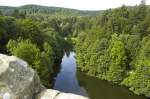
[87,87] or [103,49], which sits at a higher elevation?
[103,49]

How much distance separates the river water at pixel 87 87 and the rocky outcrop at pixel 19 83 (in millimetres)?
39027

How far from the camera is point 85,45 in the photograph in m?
67.6

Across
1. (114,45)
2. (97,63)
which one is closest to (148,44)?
(114,45)

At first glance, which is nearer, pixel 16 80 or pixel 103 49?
pixel 16 80

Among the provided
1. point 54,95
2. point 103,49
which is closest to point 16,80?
point 54,95

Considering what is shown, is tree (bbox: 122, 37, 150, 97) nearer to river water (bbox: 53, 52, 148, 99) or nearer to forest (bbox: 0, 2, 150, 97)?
forest (bbox: 0, 2, 150, 97)

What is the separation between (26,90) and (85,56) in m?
58.2

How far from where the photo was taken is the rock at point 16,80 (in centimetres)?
636

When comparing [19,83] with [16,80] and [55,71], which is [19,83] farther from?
[55,71]

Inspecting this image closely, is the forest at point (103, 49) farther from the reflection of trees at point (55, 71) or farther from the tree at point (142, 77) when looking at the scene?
the reflection of trees at point (55, 71)

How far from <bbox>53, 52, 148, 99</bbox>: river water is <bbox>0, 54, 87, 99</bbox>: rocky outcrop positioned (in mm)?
39027

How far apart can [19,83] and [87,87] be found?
45.9 meters

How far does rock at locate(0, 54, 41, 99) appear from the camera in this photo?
20.9 ft

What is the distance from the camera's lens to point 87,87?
5181 cm
